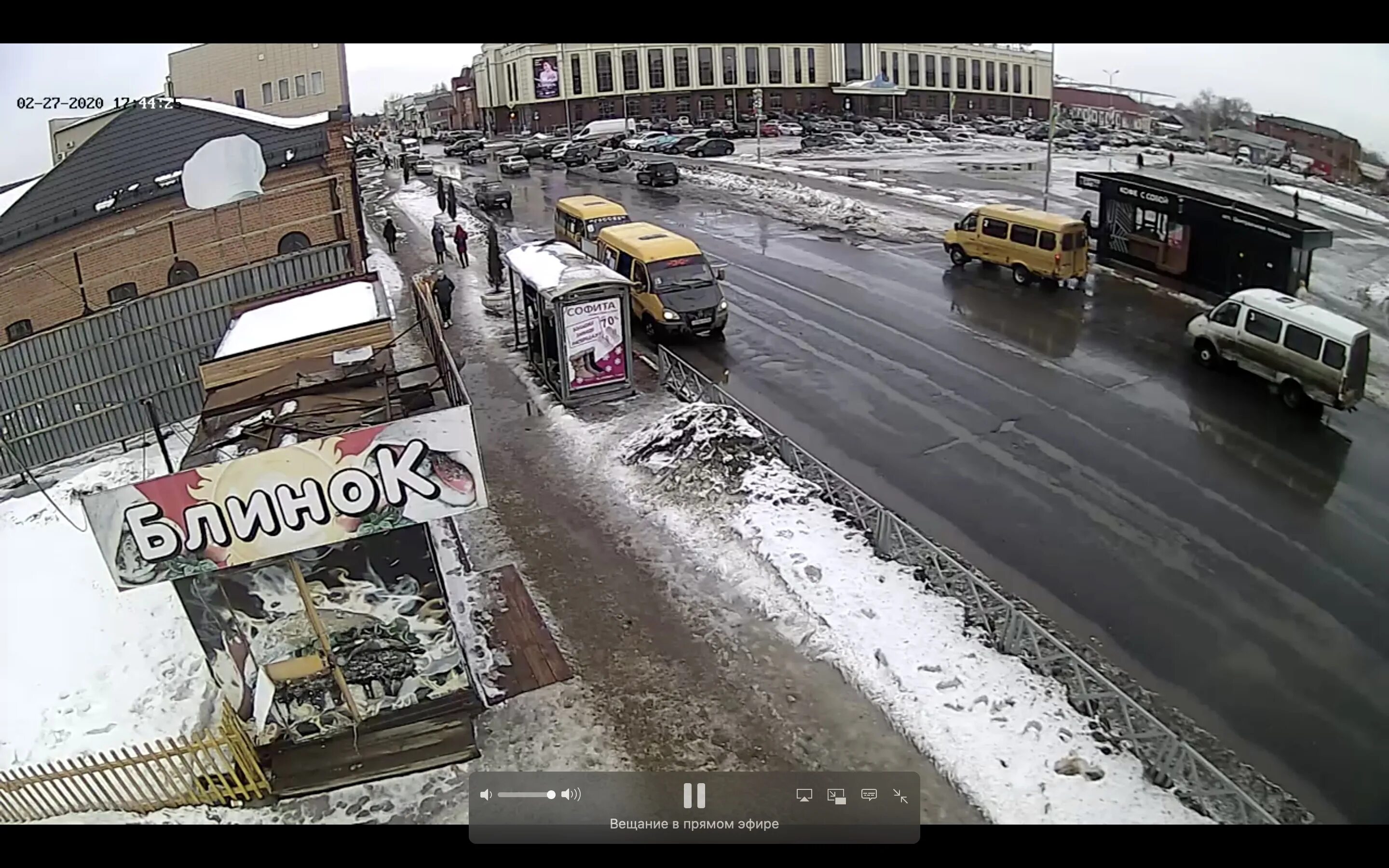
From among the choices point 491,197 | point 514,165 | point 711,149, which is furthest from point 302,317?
point 711,149

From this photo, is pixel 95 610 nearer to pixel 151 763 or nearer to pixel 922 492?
pixel 151 763

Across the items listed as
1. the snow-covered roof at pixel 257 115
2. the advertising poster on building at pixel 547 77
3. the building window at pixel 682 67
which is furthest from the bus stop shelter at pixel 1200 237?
the snow-covered roof at pixel 257 115

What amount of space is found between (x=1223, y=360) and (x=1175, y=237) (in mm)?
3355

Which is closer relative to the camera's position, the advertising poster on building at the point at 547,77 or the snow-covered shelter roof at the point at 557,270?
the advertising poster on building at the point at 547,77

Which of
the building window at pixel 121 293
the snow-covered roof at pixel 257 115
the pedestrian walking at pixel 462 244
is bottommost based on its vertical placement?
the pedestrian walking at pixel 462 244

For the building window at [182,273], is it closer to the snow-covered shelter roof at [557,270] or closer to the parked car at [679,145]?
the snow-covered shelter roof at [557,270]

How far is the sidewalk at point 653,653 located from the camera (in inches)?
167

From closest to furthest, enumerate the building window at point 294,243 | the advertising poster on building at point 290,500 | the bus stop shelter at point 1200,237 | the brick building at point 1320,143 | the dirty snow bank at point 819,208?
the advertising poster on building at point 290,500, the brick building at point 1320,143, the building window at point 294,243, the bus stop shelter at point 1200,237, the dirty snow bank at point 819,208

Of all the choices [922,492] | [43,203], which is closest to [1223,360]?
[922,492]

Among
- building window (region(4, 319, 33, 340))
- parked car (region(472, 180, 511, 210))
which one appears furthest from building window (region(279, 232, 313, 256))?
parked car (region(472, 180, 511, 210))

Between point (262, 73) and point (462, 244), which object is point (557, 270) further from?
point (462, 244)

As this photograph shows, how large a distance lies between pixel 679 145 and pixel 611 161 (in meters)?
1.71

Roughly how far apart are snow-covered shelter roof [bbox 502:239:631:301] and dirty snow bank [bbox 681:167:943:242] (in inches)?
288

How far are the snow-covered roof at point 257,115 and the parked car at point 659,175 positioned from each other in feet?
44.1
